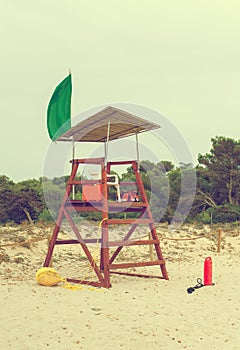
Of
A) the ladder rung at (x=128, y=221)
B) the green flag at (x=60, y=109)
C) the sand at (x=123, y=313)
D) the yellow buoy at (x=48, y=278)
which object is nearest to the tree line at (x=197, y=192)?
the green flag at (x=60, y=109)

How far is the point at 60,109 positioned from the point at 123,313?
5.73 metres

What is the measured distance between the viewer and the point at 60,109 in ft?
39.2

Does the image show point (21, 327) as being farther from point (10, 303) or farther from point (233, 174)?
point (233, 174)

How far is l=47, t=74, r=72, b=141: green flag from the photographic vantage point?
11719 mm

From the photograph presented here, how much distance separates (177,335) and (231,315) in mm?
1713

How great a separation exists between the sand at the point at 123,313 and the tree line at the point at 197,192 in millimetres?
14731

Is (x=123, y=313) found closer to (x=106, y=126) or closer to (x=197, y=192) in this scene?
(x=106, y=126)

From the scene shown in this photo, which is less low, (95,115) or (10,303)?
(95,115)

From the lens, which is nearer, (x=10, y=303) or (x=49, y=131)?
→ (x=10, y=303)

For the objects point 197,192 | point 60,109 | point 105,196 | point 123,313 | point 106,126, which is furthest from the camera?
point 197,192

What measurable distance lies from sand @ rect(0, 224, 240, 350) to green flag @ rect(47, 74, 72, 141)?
359 cm

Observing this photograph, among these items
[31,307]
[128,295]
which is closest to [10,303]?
[31,307]

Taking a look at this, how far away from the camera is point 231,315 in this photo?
840 cm

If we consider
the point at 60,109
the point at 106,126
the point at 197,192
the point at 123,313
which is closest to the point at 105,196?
the point at 106,126
